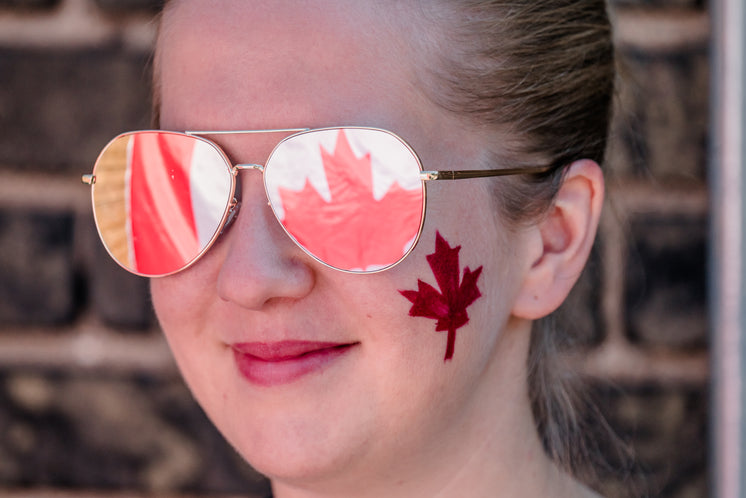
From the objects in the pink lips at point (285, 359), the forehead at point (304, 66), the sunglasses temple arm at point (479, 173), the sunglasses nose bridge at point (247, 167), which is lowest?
the pink lips at point (285, 359)

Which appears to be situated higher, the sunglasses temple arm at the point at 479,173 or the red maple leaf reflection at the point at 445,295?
the sunglasses temple arm at the point at 479,173

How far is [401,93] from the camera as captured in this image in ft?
3.52

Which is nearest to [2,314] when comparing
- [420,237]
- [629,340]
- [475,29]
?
[420,237]

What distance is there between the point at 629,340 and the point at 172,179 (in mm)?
1081

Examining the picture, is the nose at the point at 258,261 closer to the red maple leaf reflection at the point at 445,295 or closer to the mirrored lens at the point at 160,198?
the mirrored lens at the point at 160,198

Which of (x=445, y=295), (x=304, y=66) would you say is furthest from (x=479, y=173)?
(x=304, y=66)

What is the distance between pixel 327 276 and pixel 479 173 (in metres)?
0.27

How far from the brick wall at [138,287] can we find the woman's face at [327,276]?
630 mm

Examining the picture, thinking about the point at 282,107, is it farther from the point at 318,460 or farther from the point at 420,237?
the point at 318,460

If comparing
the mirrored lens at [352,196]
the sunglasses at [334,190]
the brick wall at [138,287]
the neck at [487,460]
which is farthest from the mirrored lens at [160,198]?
the brick wall at [138,287]

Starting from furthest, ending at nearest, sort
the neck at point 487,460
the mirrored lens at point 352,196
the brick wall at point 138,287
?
1. the brick wall at point 138,287
2. the neck at point 487,460
3. the mirrored lens at point 352,196

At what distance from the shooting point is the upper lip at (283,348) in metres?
Result: 1.08

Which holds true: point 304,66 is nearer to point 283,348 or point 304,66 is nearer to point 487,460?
point 283,348

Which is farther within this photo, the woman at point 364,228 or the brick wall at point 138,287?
the brick wall at point 138,287
